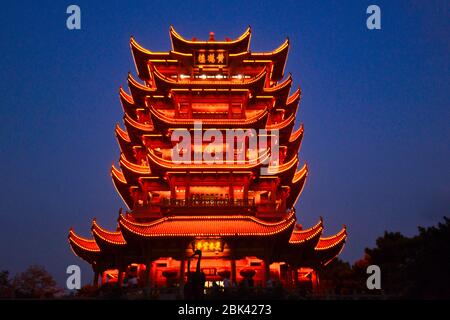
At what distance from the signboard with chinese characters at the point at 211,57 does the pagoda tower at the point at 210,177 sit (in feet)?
0.23

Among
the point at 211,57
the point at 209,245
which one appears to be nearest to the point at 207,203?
the point at 209,245

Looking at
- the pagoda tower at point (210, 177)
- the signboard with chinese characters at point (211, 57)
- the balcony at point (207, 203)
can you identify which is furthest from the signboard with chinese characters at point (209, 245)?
the signboard with chinese characters at point (211, 57)

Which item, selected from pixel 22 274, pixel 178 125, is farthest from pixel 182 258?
pixel 22 274

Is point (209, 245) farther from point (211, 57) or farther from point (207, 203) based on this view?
point (211, 57)

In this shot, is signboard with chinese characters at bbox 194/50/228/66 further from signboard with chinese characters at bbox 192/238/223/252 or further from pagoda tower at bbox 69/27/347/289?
signboard with chinese characters at bbox 192/238/223/252

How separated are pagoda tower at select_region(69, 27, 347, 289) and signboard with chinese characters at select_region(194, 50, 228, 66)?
71mm

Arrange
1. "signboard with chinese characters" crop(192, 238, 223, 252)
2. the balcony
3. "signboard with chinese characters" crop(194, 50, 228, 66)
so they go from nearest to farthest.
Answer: "signboard with chinese characters" crop(192, 238, 223, 252)
the balcony
"signboard with chinese characters" crop(194, 50, 228, 66)

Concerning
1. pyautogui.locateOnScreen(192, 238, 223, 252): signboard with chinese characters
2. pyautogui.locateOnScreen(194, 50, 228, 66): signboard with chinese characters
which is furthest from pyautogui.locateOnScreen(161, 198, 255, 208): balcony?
pyautogui.locateOnScreen(194, 50, 228, 66): signboard with chinese characters

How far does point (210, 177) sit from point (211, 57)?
912 cm

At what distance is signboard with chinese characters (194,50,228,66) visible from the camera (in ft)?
103

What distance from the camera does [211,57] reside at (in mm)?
31531

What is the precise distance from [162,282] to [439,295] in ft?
50.5
